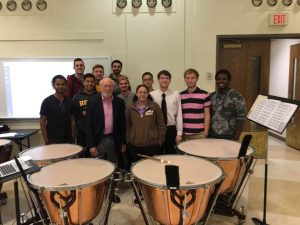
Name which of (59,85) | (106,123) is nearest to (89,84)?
(59,85)

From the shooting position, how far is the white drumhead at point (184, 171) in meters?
1.90

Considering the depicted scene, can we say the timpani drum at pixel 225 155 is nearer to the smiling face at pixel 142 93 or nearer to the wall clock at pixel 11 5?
the smiling face at pixel 142 93

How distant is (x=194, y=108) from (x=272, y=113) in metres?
0.91

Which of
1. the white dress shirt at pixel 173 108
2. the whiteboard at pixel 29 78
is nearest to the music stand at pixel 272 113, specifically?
the white dress shirt at pixel 173 108

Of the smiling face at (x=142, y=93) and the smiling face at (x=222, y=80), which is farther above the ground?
the smiling face at (x=222, y=80)

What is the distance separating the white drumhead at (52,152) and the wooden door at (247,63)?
2960 mm

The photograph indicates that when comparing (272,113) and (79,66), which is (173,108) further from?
(79,66)

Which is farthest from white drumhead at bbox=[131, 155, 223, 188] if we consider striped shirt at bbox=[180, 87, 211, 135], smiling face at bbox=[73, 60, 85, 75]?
smiling face at bbox=[73, 60, 85, 75]

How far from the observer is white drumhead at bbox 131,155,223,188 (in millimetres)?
1896

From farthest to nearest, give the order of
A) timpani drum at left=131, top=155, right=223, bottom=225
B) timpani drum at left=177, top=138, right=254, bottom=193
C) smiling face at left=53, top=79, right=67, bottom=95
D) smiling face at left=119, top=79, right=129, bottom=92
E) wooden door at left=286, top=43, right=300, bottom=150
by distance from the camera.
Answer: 1. wooden door at left=286, top=43, right=300, bottom=150
2. smiling face at left=119, top=79, right=129, bottom=92
3. smiling face at left=53, top=79, right=67, bottom=95
4. timpani drum at left=177, top=138, right=254, bottom=193
5. timpani drum at left=131, top=155, right=223, bottom=225

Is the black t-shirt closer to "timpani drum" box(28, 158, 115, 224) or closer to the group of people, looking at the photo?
the group of people

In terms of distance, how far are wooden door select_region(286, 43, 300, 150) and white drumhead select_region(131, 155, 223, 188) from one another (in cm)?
363

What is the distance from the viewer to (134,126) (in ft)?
9.98

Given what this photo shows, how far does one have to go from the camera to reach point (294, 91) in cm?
534
